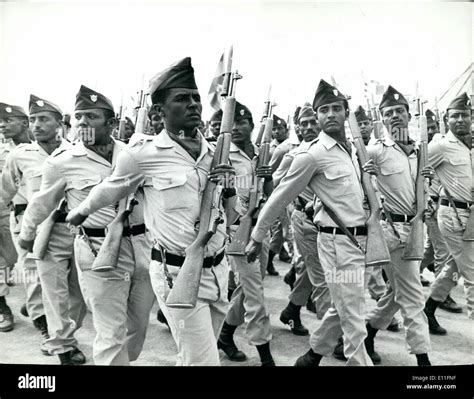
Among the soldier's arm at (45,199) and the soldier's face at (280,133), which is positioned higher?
the soldier's face at (280,133)

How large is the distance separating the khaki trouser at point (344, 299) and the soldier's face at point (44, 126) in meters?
2.31

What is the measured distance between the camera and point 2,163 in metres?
4.37

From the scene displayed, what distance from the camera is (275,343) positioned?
421 cm

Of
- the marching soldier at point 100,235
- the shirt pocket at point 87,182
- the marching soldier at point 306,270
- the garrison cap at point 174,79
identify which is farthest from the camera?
the marching soldier at point 306,270

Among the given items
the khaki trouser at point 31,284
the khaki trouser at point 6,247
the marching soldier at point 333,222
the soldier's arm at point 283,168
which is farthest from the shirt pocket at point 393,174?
the khaki trouser at point 6,247

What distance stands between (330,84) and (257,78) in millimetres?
570

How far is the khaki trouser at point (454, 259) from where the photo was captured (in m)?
4.63

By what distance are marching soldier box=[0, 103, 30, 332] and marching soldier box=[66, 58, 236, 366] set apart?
130 cm

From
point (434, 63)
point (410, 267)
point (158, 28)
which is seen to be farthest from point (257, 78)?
point (410, 267)

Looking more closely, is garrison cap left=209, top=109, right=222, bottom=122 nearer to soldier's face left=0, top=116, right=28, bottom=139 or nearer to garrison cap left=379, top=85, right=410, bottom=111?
garrison cap left=379, top=85, right=410, bottom=111

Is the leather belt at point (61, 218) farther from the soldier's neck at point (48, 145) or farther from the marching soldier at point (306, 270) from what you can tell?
the marching soldier at point (306, 270)

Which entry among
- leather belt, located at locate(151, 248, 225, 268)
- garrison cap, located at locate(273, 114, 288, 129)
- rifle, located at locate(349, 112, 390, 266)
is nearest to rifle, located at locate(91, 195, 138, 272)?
leather belt, located at locate(151, 248, 225, 268)

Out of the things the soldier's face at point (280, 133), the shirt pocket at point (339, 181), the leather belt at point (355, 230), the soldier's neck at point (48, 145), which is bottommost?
the leather belt at point (355, 230)

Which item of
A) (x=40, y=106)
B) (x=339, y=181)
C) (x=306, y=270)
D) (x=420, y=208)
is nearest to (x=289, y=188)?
(x=339, y=181)
